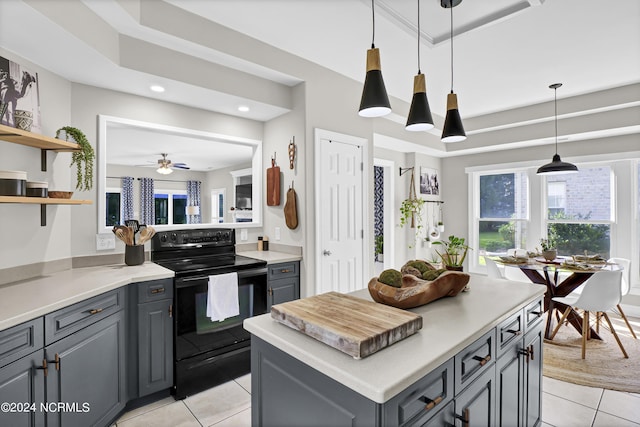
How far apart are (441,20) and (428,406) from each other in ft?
8.41

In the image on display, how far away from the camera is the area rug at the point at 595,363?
2666mm

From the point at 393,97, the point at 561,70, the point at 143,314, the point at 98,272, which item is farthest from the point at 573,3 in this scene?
the point at 98,272

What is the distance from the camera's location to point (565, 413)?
89.9 inches

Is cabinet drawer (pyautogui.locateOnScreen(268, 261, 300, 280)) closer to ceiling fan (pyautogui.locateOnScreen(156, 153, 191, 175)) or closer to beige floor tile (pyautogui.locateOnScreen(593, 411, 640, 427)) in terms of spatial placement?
ceiling fan (pyautogui.locateOnScreen(156, 153, 191, 175))

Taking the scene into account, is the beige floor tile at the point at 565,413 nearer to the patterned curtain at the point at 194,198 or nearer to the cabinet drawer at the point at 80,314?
the cabinet drawer at the point at 80,314

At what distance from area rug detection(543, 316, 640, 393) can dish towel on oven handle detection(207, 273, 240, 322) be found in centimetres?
273

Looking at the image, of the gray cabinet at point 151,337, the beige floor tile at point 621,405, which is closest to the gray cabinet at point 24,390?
the gray cabinet at point 151,337

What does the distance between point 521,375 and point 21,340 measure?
2403mm

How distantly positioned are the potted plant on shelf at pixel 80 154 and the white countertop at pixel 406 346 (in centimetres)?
Answer: 188

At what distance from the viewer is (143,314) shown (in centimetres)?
222

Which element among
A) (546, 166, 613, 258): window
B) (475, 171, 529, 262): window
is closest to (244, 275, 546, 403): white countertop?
(546, 166, 613, 258): window

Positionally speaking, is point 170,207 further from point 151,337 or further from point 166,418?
point 166,418

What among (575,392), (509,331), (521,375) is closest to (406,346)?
(509,331)

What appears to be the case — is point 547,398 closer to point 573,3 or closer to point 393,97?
point 573,3
